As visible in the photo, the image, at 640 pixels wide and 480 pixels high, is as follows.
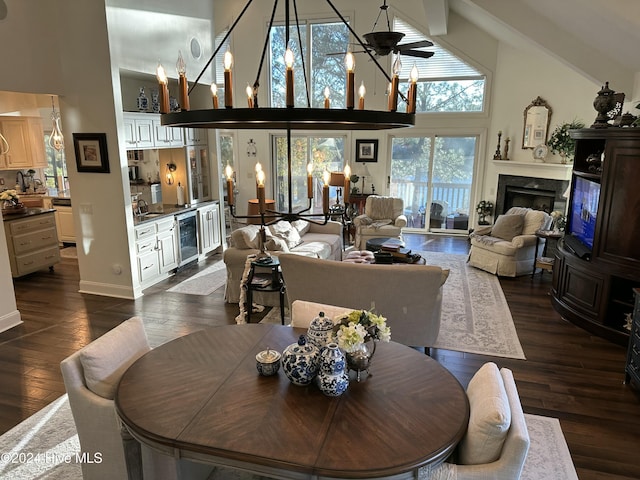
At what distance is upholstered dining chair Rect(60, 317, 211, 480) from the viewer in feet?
7.38

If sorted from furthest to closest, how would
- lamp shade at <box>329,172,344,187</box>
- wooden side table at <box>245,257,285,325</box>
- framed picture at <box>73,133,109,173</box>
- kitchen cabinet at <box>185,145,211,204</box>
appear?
lamp shade at <box>329,172,344,187</box> < kitchen cabinet at <box>185,145,211,204</box> < framed picture at <box>73,133,109,173</box> < wooden side table at <box>245,257,285,325</box>

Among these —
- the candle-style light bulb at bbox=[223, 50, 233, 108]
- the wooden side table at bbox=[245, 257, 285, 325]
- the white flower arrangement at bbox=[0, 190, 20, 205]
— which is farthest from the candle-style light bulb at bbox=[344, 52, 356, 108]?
the white flower arrangement at bbox=[0, 190, 20, 205]

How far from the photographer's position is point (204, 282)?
6.34 meters

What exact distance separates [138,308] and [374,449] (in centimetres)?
439

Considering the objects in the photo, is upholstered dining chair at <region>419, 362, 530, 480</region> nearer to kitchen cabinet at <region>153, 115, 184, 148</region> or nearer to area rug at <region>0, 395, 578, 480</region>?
area rug at <region>0, 395, 578, 480</region>

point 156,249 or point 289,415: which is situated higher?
point 289,415

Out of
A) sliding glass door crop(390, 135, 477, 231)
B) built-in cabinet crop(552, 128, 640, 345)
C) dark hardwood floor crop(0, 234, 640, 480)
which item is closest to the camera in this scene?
dark hardwood floor crop(0, 234, 640, 480)

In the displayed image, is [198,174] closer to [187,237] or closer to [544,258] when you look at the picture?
[187,237]

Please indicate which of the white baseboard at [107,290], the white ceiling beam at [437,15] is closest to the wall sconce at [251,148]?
the white ceiling beam at [437,15]

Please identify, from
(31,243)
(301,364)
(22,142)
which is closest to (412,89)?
(301,364)

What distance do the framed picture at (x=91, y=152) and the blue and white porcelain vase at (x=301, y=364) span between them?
4.38 meters

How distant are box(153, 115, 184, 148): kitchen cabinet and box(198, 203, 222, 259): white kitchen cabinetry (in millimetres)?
1141

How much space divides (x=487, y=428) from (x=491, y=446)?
10 centimetres

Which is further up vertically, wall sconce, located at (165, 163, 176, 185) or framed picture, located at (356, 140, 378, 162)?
framed picture, located at (356, 140, 378, 162)
